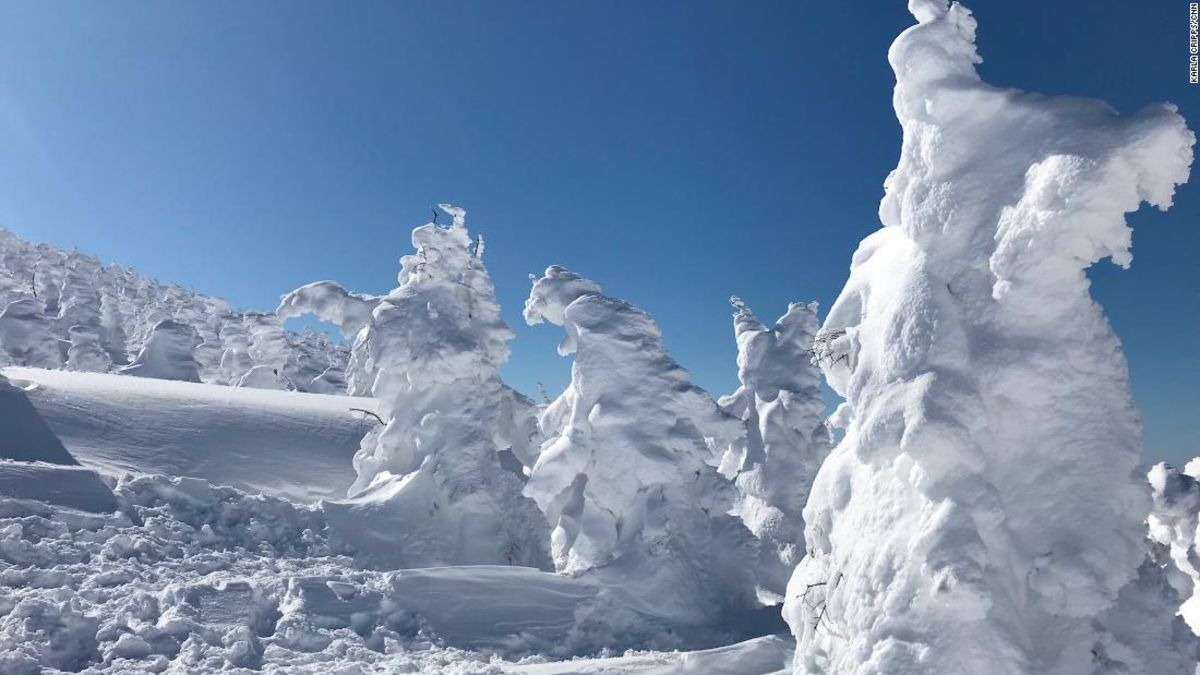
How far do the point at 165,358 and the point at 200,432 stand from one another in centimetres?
2399

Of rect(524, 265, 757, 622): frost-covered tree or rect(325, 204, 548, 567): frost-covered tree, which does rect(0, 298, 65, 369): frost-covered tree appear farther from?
rect(524, 265, 757, 622): frost-covered tree

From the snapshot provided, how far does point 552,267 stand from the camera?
24.0 m

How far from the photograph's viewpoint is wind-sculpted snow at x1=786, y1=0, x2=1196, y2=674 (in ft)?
25.7

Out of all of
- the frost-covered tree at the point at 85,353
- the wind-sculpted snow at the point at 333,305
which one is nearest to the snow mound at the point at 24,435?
the wind-sculpted snow at the point at 333,305

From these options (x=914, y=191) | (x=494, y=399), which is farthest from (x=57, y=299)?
(x=914, y=191)

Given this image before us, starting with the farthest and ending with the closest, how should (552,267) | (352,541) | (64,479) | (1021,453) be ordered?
(552,267), (352,541), (64,479), (1021,453)

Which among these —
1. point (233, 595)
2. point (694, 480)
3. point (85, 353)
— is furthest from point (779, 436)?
point (85, 353)

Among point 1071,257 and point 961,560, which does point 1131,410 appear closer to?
point 1071,257

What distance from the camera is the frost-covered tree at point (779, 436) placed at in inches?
1173

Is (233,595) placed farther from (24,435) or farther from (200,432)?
(200,432)

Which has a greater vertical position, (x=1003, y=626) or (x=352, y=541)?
(x=352, y=541)

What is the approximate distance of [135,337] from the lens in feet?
236

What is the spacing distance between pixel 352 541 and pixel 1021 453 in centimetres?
1664

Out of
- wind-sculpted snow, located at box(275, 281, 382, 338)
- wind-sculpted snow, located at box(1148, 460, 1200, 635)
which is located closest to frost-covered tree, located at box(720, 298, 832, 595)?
wind-sculpted snow, located at box(1148, 460, 1200, 635)
